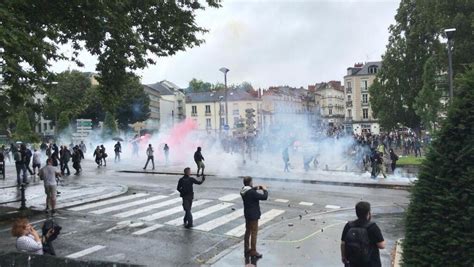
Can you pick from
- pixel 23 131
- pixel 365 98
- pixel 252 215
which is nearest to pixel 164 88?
pixel 365 98

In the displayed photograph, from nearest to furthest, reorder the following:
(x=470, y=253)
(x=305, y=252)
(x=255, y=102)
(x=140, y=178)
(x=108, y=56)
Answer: (x=470, y=253) < (x=305, y=252) < (x=108, y=56) < (x=140, y=178) < (x=255, y=102)

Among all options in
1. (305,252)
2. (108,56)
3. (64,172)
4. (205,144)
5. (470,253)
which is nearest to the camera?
(470,253)

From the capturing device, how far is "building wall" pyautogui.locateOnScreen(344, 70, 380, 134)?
10319 cm

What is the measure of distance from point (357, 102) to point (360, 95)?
1.74 metres

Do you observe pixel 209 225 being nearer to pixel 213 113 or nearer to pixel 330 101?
pixel 213 113

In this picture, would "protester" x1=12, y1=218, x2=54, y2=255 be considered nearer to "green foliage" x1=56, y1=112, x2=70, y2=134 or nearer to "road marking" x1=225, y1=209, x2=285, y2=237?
"road marking" x1=225, y1=209, x2=285, y2=237

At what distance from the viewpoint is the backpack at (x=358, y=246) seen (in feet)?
18.3

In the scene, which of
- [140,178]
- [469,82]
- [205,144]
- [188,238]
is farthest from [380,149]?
[205,144]

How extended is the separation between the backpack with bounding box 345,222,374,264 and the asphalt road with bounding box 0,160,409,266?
365cm

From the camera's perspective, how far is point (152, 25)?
15391mm

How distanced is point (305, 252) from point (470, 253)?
6.09m

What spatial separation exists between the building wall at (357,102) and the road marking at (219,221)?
299 ft

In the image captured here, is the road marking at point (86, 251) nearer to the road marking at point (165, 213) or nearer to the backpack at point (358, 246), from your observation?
the road marking at point (165, 213)

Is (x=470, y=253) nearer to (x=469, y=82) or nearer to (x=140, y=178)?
(x=469, y=82)
